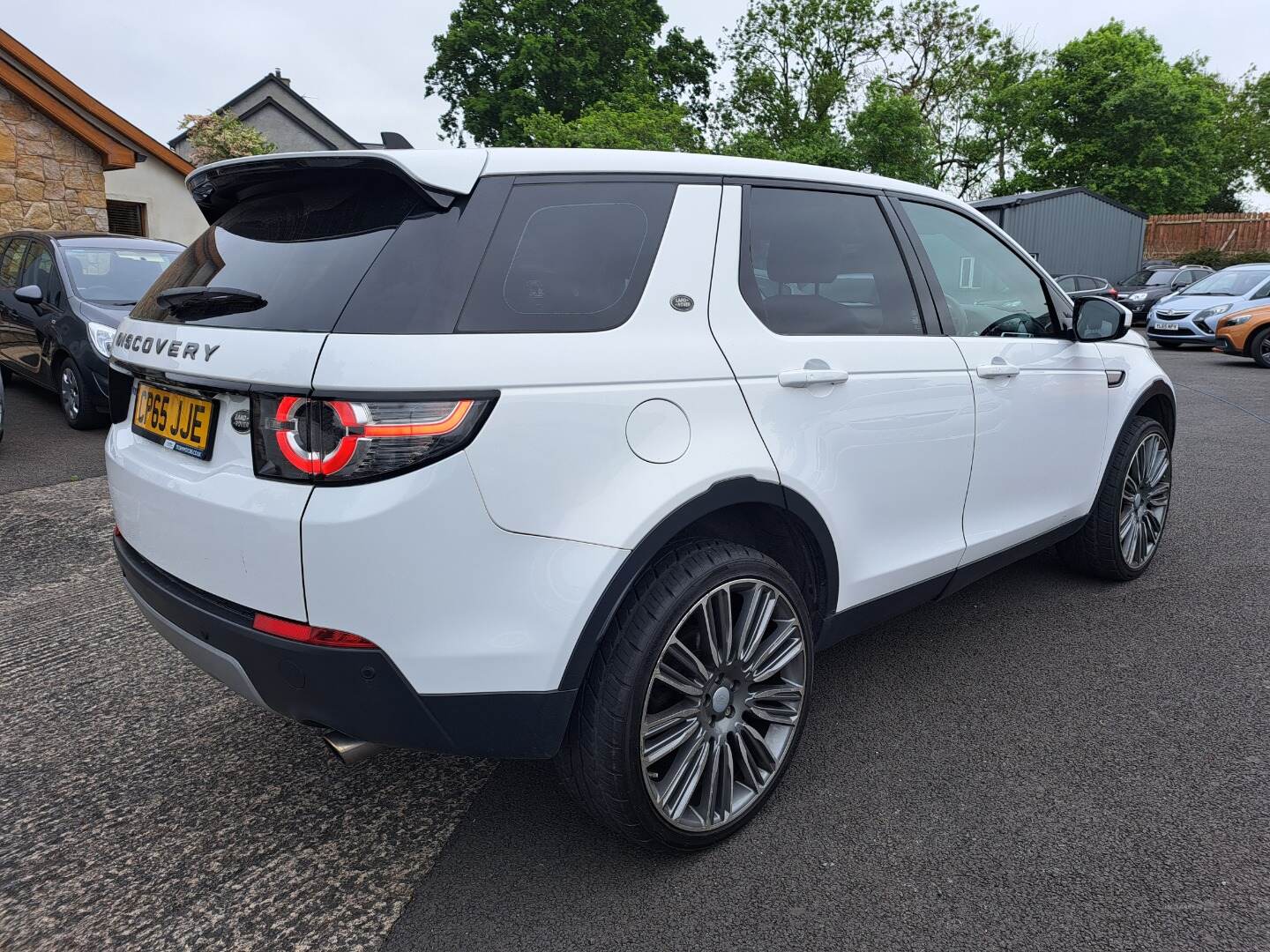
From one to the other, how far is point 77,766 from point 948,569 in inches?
108

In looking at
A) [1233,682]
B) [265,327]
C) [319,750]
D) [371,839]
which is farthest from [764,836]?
[1233,682]

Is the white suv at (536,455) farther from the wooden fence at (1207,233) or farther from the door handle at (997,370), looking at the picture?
the wooden fence at (1207,233)

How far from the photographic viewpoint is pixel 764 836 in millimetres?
2334

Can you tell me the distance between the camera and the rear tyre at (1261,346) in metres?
13.6

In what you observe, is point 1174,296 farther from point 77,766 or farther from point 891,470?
point 77,766

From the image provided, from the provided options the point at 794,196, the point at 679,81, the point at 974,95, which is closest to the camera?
the point at 794,196

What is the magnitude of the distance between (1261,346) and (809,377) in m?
14.6

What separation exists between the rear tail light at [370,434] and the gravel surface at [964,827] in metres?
1.06

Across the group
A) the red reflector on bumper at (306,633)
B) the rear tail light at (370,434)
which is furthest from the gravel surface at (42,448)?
the rear tail light at (370,434)

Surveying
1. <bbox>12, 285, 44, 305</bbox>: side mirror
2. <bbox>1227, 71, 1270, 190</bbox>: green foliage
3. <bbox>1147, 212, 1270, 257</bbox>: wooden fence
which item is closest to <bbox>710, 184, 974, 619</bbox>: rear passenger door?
<bbox>12, 285, 44, 305</bbox>: side mirror

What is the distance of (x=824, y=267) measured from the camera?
2.65m

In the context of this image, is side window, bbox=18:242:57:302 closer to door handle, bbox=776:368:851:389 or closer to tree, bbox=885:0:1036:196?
door handle, bbox=776:368:851:389

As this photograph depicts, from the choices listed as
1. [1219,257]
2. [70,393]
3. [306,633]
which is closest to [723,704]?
[306,633]

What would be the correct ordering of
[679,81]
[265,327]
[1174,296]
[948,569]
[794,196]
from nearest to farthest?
[265,327]
[794,196]
[948,569]
[1174,296]
[679,81]
